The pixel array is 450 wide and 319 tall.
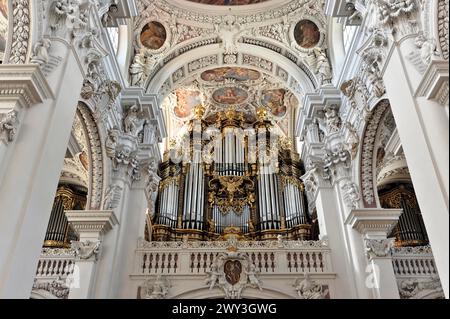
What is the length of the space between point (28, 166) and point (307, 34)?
9.51 m

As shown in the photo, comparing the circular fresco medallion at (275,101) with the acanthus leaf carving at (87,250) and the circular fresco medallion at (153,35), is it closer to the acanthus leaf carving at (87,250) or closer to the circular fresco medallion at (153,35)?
the circular fresco medallion at (153,35)

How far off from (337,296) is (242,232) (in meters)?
4.81

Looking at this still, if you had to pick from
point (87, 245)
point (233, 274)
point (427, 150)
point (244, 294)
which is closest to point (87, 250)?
point (87, 245)

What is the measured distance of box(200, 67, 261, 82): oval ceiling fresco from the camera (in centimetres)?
1422

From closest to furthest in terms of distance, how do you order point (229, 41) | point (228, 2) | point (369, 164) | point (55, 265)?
point (369, 164)
point (55, 265)
point (228, 2)
point (229, 41)

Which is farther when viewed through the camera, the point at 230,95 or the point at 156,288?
the point at 230,95

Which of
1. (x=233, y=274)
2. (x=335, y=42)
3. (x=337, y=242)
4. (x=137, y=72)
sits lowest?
(x=233, y=274)

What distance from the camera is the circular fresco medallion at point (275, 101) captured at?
1590 cm

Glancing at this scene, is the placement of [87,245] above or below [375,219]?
below

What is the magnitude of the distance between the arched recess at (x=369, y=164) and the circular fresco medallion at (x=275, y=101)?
22.3 ft

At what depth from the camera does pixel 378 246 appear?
29.2 ft

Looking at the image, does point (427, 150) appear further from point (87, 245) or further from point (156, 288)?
point (87, 245)

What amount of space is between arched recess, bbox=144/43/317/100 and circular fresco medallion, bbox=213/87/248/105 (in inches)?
97.2

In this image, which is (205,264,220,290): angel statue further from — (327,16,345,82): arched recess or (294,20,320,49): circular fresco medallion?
(294,20,320,49): circular fresco medallion
